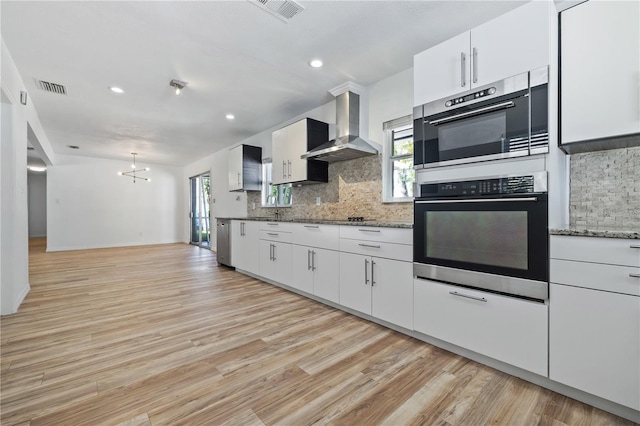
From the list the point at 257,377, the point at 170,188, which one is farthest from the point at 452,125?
the point at 170,188

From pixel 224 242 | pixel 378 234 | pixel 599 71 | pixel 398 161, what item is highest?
pixel 599 71

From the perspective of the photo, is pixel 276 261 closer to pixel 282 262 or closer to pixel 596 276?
pixel 282 262

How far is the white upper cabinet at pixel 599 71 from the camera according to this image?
1539mm

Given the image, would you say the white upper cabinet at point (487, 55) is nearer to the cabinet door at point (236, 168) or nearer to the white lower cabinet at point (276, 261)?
the white lower cabinet at point (276, 261)

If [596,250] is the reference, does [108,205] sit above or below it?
above

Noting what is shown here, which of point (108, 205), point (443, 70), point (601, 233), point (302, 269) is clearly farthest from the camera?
point (108, 205)

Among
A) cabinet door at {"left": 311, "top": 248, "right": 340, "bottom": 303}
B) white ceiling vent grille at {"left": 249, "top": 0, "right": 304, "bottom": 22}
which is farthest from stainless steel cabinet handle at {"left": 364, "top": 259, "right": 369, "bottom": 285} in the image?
white ceiling vent grille at {"left": 249, "top": 0, "right": 304, "bottom": 22}

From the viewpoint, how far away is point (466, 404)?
1.54 metres

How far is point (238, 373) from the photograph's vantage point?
1.83 meters

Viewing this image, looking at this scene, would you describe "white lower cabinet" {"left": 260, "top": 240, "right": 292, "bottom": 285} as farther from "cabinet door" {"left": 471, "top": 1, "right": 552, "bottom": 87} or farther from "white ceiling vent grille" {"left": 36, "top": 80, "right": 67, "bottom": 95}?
Result: "white ceiling vent grille" {"left": 36, "top": 80, "right": 67, "bottom": 95}

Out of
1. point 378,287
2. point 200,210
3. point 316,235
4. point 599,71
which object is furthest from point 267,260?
point 200,210

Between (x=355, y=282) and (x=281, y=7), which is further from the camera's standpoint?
(x=355, y=282)

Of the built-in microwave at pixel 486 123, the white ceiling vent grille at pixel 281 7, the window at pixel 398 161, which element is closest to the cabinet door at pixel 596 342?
the built-in microwave at pixel 486 123

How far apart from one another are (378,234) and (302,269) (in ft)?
3.97
